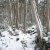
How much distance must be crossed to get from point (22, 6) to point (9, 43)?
22.2ft

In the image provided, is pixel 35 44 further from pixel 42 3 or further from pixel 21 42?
pixel 42 3

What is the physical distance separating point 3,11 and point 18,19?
2980mm

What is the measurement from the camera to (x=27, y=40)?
9320mm

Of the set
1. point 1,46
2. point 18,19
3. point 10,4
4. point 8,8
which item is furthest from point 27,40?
point 8,8

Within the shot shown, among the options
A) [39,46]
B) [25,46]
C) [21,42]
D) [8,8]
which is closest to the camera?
[39,46]

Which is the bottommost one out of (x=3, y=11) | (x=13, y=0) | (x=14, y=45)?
(x=14, y=45)

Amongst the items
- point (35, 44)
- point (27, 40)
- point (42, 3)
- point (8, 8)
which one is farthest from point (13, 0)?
point (35, 44)

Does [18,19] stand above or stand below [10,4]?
below

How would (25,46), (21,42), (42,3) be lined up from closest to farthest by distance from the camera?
1. (25,46)
2. (21,42)
3. (42,3)

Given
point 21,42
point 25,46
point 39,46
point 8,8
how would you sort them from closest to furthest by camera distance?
point 39,46
point 25,46
point 21,42
point 8,8

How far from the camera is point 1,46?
8.32 meters

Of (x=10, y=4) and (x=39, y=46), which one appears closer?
(x=39, y=46)

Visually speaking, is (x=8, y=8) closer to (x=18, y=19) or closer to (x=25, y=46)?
(x=18, y=19)

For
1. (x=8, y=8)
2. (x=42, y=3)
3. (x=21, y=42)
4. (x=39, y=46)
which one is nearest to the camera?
(x=39, y=46)
